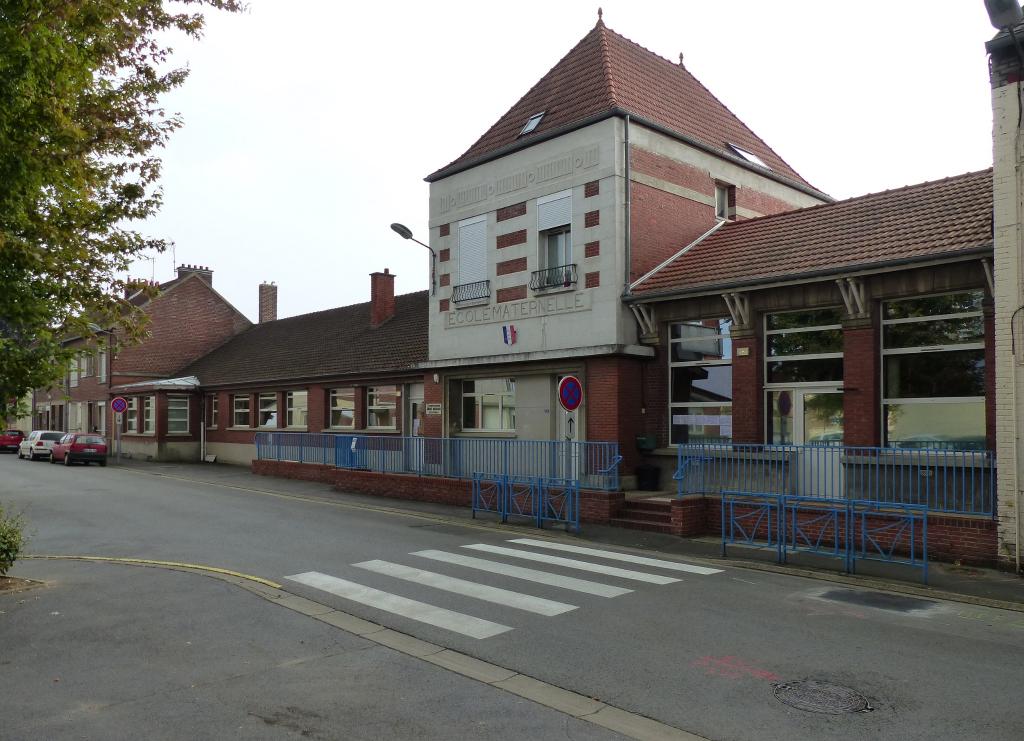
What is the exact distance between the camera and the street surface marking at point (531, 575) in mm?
9359

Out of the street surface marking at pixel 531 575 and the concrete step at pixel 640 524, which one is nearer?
the street surface marking at pixel 531 575

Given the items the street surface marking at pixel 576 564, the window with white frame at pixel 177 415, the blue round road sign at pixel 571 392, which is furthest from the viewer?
the window with white frame at pixel 177 415

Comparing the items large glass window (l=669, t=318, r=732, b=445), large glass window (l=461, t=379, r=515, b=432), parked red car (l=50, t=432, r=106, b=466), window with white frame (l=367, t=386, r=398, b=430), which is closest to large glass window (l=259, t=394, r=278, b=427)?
window with white frame (l=367, t=386, r=398, b=430)

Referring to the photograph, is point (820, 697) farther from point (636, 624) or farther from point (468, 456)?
point (468, 456)

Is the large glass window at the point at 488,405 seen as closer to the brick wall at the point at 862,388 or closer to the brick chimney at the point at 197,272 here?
the brick wall at the point at 862,388

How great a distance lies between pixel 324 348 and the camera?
31672 mm

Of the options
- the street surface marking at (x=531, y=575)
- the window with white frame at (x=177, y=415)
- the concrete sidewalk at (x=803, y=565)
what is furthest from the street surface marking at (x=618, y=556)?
the window with white frame at (x=177, y=415)

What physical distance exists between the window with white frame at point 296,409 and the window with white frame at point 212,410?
6.01 m

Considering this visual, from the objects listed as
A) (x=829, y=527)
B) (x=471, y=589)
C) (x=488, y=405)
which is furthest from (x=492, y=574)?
(x=488, y=405)

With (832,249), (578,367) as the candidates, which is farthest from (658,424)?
(832,249)

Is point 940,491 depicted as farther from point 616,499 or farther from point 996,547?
point 616,499

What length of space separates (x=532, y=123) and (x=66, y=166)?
13.6 metres

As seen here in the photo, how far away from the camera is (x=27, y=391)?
9.00 m

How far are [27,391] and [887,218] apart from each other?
1439 cm
